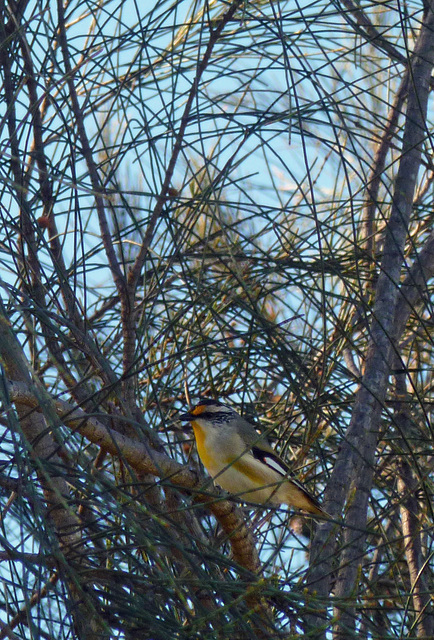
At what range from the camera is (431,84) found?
3127 millimetres

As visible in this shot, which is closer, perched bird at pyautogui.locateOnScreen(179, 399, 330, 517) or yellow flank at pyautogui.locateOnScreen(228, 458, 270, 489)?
perched bird at pyautogui.locateOnScreen(179, 399, 330, 517)

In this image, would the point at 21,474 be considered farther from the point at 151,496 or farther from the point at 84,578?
Result: the point at 151,496

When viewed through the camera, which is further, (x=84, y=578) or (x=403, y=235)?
(x=403, y=235)

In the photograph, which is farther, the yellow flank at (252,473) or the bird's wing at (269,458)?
the yellow flank at (252,473)

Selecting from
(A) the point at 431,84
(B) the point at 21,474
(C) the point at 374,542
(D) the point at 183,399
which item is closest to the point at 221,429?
(D) the point at 183,399

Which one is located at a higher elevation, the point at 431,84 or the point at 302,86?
the point at 302,86

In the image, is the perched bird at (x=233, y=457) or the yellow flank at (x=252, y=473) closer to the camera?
the perched bird at (x=233, y=457)

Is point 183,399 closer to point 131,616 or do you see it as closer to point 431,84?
point 431,84

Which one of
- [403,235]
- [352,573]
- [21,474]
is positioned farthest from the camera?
[403,235]

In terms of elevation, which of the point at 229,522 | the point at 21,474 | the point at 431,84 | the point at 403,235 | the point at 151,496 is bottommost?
the point at 21,474

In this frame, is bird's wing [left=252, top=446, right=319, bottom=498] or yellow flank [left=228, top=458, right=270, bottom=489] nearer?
bird's wing [left=252, top=446, right=319, bottom=498]

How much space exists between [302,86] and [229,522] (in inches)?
92.0

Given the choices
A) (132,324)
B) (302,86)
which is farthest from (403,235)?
(302,86)

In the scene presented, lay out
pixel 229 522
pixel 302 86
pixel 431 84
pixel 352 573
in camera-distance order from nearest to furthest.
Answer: pixel 229 522, pixel 352 573, pixel 431 84, pixel 302 86
